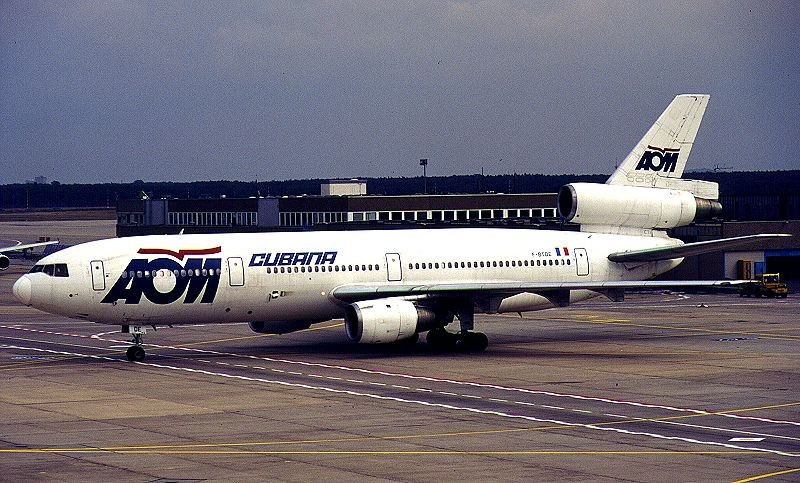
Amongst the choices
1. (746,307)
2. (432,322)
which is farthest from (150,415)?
(746,307)

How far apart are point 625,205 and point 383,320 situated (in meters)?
15.5

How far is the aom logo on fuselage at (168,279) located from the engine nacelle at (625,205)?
59.8 feet

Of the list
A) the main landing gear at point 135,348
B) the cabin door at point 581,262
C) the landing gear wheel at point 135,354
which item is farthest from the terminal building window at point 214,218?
the landing gear wheel at point 135,354

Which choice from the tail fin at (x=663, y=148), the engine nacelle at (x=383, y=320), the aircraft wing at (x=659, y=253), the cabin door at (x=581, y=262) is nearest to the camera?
the engine nacelle at (x=383, y=320)

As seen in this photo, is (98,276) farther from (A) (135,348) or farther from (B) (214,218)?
(B) (214,218)

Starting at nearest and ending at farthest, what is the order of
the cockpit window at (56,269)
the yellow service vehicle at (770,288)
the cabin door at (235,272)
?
1. the cockpit window at (56,269)
2. the cabin door at (235,272)
3. the yellow service vehicle at (770,288)

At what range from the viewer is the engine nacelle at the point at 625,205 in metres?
62.3

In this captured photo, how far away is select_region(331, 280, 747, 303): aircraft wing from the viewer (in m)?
54.4

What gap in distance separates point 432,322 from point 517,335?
32.7 feet

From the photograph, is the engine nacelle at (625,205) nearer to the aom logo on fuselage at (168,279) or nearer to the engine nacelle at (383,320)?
the engine nacelle at (383,320)

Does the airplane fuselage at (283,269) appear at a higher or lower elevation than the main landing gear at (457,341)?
higher

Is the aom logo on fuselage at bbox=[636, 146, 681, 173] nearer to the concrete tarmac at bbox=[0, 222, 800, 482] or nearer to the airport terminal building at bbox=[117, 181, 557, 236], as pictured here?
the concrete tarmac at bbox=[0, 222, 800, 482]

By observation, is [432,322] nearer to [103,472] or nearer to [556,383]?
[556,383]

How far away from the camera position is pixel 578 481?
1139 inches
